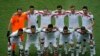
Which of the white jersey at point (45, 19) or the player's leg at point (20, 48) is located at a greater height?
the white jersey at point (45, 19)

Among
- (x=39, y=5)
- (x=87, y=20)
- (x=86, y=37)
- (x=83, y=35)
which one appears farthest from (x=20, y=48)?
(x=39, y=5)

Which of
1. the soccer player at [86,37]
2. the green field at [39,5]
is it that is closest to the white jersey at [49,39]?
the soccer player at [86,37]

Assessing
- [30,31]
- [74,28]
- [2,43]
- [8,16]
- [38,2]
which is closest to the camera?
[30,31]

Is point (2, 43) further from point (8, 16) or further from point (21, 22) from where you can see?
point (8, 16)

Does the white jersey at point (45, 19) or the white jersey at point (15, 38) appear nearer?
the white jersey at point (15, 38)

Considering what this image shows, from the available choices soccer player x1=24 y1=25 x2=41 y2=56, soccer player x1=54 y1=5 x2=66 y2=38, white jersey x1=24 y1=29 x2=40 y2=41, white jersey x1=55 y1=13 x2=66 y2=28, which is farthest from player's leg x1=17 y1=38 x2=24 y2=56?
white jersey x1=55 y1=13 x2=66 y2=28

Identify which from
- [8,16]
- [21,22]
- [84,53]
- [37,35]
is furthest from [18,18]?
[8,16]

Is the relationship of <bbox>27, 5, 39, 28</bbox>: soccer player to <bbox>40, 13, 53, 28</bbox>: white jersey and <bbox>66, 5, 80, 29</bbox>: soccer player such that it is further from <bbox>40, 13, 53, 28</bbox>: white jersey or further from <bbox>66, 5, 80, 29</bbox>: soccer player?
<bbox>66, 5, 80, 29</bbox>: soccer player

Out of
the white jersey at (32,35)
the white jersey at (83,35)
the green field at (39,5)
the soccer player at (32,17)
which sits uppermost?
the green field at (39,5)

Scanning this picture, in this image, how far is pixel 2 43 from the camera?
84.4 ft

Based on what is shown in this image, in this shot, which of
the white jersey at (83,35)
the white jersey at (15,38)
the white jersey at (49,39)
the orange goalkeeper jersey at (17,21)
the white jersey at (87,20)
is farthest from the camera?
the white jersey at (87,20)

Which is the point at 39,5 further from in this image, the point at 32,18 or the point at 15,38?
the point at 15,38

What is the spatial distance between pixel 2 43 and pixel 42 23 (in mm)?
2967

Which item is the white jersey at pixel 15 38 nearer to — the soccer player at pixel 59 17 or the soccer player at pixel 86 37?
the soccer player at pixel 59 17
